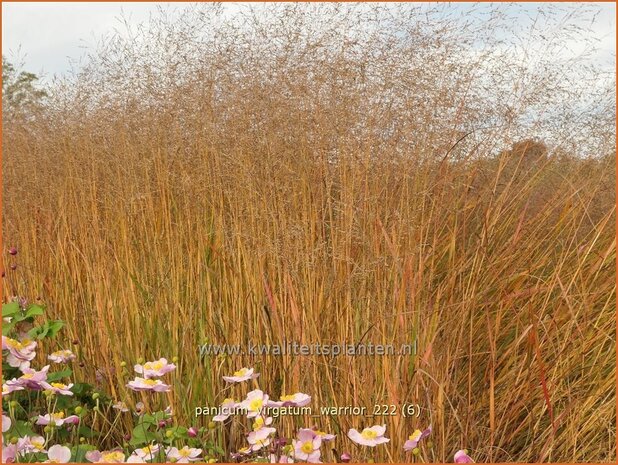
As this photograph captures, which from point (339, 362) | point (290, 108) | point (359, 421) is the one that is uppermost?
point (290, 108)

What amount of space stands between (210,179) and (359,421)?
115 cm

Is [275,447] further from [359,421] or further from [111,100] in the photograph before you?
[111,100]

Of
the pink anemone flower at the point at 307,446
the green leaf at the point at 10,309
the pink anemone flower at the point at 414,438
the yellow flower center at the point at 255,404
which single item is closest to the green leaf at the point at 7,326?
the green leaf at the point at 10,309

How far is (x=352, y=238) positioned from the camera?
2326 mm

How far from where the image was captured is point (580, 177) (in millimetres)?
2924

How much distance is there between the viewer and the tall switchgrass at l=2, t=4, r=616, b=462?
2164mm

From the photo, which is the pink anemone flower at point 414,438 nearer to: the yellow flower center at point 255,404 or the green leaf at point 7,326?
the yellow flower center at point 255,404

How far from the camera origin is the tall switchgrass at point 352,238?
216 centimetres

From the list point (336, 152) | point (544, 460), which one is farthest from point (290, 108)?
point (544, 460)

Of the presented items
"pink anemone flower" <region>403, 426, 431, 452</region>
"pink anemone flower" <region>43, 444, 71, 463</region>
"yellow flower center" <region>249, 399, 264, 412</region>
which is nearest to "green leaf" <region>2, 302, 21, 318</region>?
"pink anemone flower" <region>43, 444, 71, 463</region>

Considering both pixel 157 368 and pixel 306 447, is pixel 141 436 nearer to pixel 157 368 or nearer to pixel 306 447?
pixel 157 368

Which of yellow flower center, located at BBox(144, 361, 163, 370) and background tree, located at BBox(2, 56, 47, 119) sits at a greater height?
background tree, located at BBox(2, 56, 47, 119)

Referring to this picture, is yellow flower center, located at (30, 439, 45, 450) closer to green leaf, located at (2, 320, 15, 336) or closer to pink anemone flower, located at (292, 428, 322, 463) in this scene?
green leaf, located at (2, 320, 15, 336)

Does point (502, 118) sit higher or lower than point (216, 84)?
lower
